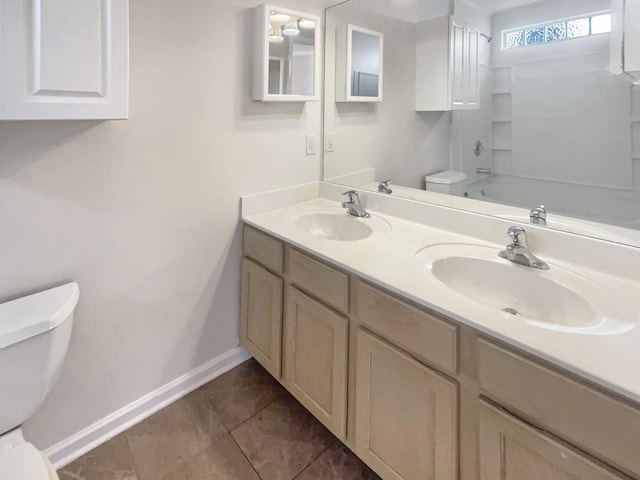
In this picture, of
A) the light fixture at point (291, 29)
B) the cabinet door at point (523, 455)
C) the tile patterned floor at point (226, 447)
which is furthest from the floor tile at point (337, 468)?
the light fixture at point (291, 29)

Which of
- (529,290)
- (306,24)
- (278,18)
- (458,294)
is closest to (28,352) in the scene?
(458,294)

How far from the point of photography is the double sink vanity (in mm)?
739

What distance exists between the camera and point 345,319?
4.17 ft

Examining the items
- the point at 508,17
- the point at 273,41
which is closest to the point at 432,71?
the point at 508,17

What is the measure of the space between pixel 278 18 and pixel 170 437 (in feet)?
6.24

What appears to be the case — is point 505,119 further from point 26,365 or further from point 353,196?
point 26,365

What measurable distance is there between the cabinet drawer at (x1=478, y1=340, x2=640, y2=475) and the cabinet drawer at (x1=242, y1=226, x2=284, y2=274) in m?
0.92

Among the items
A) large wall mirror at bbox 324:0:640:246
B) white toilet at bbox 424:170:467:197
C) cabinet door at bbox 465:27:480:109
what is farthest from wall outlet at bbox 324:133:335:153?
cabinet door at bbox 465:27:480:109

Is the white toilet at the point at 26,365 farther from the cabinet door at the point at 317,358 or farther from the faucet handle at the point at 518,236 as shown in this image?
the faucet handle at the point at 518,236

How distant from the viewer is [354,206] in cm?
184

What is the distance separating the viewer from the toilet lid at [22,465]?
877mm

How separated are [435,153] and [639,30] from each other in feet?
2.68

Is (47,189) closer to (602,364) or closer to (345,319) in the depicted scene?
(345,319)

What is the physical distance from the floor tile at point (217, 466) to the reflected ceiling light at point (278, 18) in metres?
1.86
